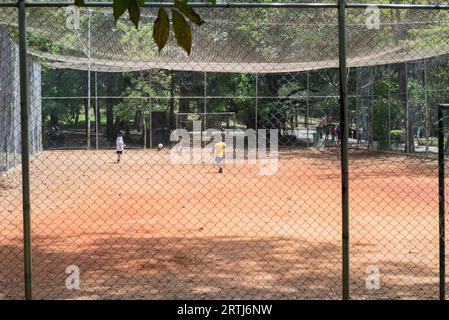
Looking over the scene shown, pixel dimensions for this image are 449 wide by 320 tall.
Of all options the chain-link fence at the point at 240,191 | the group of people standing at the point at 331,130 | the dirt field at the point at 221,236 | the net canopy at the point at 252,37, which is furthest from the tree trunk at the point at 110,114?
the net canopy at the point at 252,37

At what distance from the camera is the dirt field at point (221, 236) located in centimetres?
557

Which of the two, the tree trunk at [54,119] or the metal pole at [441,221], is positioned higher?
the tree trunk at [54,119]

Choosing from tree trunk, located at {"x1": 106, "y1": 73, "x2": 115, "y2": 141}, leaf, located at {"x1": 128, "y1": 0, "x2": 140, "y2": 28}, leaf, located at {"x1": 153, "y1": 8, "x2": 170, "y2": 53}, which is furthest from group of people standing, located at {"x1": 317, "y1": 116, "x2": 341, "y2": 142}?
leaf, located at {"x1": 128, "y1": 0, "x2": 140, "y2": 28}

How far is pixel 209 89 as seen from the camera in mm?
32125

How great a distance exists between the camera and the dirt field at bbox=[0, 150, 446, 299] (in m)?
5.57

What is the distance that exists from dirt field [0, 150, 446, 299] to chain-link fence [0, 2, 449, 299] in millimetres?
32

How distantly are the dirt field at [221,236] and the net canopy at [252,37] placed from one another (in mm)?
2134

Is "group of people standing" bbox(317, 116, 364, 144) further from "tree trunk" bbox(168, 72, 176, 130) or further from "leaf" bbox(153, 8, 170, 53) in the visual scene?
"leaf" bbox(153, 8, 170, 53)

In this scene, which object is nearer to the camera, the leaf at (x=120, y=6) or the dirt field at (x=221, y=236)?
the leaf at (x=120, y=6)

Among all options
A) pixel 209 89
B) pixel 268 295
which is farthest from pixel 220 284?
pixel 209 89

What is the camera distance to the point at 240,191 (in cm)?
1332

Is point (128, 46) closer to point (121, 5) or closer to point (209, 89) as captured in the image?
point (121, 5)

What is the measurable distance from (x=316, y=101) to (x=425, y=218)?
66.6 ft

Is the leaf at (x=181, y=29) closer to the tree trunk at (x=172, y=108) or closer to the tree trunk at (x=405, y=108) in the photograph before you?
the tree trunk at (x=405, y=108)
